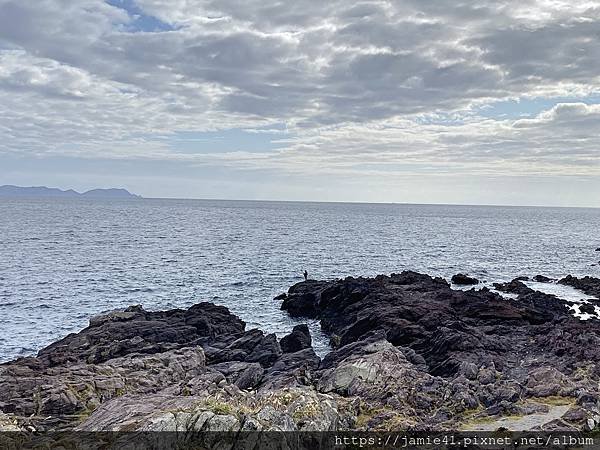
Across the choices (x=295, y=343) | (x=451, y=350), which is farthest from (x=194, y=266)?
(x=451, y=350)

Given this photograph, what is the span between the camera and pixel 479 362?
2909 centimetres

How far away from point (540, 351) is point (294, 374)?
15.8 meters

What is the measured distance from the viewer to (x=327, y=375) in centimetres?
2648

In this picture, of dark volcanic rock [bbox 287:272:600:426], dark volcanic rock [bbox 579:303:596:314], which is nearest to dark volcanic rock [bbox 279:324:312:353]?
dark volcanic rock [bbox 287:272:600:426]

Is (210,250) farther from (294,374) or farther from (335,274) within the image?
(294,374)

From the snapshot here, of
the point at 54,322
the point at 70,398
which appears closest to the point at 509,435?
the point at 70,398

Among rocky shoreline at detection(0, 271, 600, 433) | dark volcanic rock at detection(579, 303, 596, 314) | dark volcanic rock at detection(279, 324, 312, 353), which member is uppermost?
rocky shoreline at detection(0, 271, 600, 433)

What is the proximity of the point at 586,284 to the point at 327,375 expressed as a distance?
180ft

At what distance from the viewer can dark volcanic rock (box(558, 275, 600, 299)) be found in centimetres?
6347

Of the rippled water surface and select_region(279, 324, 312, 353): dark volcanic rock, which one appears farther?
the rippled water surface

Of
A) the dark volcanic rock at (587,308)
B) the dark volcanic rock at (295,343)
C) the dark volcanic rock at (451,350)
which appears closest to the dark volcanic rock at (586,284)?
the dark volcanic rock at (587,308)

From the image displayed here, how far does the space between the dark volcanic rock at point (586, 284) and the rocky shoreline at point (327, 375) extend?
64.9 feet

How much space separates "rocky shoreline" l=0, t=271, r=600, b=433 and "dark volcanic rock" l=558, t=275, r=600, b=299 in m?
19.8

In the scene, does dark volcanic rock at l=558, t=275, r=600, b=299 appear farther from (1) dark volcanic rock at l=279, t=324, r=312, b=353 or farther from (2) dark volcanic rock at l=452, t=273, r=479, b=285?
(1) dark volcanic rock at l=279, t=324, r=312, b=353
